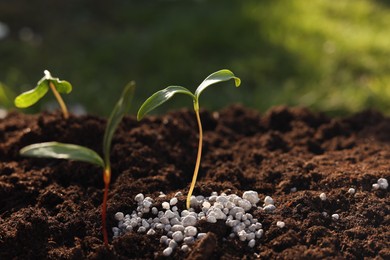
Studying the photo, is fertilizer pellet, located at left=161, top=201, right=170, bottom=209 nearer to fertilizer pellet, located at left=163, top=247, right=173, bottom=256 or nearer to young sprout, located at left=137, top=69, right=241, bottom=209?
young sprout, located at left=137, top=69, right=241, bottom=209

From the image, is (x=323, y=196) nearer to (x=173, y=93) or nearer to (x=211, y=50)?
(x=173, y=93)

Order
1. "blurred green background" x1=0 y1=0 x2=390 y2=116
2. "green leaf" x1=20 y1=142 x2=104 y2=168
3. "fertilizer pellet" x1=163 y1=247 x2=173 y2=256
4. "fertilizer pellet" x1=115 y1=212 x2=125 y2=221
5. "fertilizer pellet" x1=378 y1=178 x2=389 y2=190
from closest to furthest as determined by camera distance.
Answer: "green leaf" x1=20 y1=142 x2=104 y2=168
"fertilizer pellet" x1=163 y1=247 x2=173 y2=256
"fertilizer pellet" x1=115 y1=212 x2=125 y2=221
"fertilizer pellet" x1=378 y1=178 x2=389 y2=190
"blurred green background" x1=0 y1=0 x2=390 y2=116

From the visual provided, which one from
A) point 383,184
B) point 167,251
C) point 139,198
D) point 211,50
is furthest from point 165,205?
point 211,50

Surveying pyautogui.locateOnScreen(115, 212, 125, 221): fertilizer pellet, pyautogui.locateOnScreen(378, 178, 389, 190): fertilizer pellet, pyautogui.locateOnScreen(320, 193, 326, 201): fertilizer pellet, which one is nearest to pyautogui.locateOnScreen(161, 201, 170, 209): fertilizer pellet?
pyautogui.locateOnScreen(115, 212, 125, 221): fertilizer pellet

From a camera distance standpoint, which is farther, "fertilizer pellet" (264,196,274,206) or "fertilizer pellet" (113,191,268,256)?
"fertilizer pellet" (264,196,274,206)

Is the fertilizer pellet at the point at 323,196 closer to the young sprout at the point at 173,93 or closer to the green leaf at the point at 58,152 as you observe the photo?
the young sprout at the point at 173,93

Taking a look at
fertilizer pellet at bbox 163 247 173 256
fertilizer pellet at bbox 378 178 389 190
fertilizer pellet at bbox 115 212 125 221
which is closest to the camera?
fertilizer pellet at bbox 163 247 173 256
